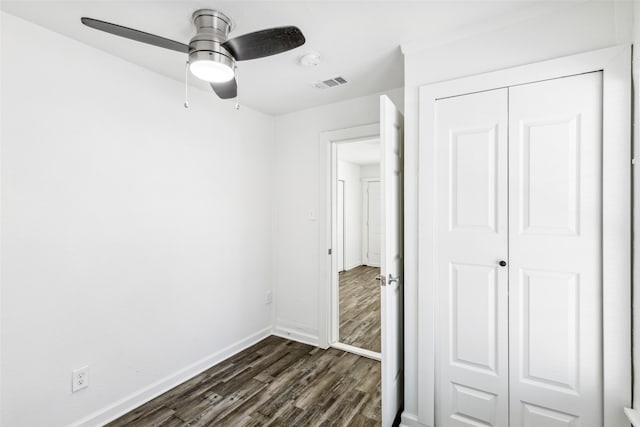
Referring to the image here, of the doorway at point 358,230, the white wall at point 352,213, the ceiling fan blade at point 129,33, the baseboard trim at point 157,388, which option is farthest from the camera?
the white wall at point 352,213

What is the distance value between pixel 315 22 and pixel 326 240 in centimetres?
191

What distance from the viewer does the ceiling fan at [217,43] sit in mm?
1261

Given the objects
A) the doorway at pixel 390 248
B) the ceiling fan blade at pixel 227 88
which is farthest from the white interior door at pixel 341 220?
the ceiling fan blade at pixel 227 88

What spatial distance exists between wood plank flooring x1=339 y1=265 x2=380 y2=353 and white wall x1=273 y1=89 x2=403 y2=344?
49 centimetres

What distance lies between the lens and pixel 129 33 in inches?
50.3

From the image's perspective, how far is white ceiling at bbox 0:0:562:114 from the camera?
1473 mm

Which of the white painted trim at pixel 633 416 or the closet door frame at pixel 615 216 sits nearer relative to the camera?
the white painted trim at pixel 633 416

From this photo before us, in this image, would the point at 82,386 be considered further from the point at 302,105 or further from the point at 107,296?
the point at 302,105

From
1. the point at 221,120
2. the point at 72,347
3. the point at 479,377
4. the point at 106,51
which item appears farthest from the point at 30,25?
the point at 479,377

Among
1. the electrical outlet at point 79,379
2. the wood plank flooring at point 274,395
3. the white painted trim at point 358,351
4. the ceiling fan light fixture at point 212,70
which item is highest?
the ceiling fan light fixture at point 212,70

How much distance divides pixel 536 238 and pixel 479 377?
0.82 m

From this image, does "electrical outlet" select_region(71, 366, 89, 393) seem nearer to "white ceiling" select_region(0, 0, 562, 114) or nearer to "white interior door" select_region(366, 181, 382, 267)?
"white ceiling" select_region(0, 0, 562, 114)

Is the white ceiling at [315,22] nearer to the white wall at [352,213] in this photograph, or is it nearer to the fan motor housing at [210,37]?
the fan motor housing at [210,37]

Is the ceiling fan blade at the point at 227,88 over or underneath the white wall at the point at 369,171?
underneath
